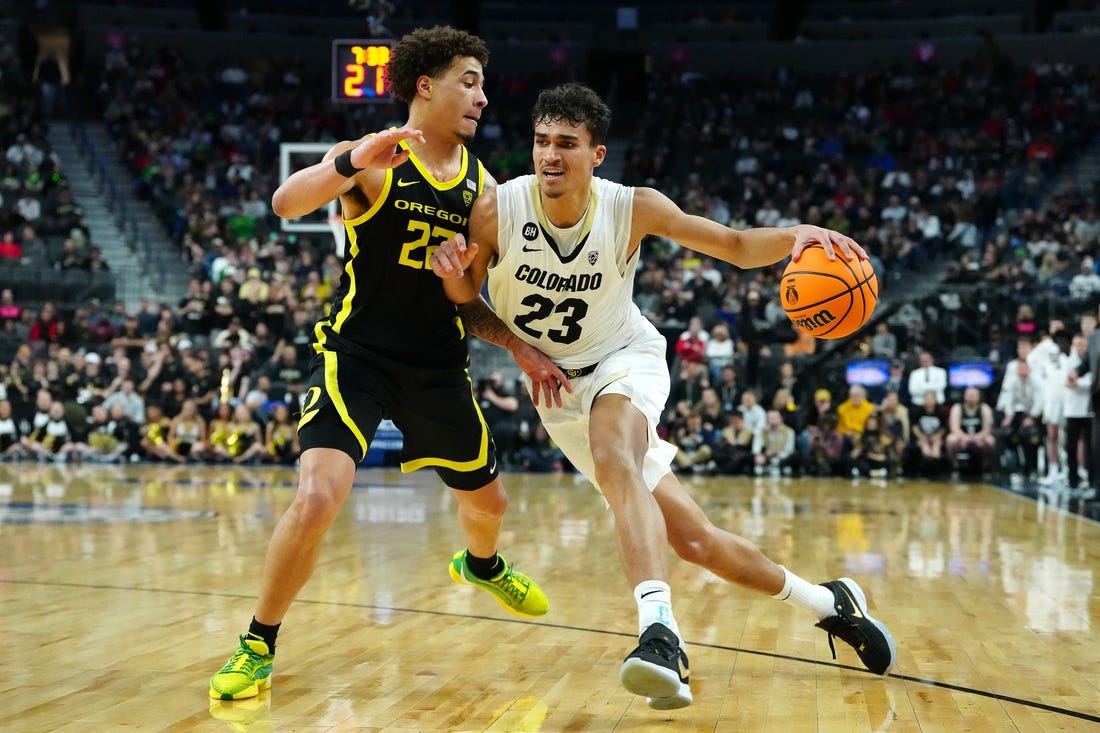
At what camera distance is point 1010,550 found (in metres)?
8.36

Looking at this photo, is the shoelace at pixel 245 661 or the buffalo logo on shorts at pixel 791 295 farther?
the buffalo logo on shorts at pixel 791 295

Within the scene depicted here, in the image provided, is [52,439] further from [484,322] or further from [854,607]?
[854,607]

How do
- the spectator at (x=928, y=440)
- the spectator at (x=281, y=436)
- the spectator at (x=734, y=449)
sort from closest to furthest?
the spectator at (x=928, y=440)
the spectator at (x=734, y=449)
the spectator at (x=281, y=436)

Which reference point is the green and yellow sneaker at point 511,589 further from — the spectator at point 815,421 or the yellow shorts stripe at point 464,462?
the spectator at point 815,421

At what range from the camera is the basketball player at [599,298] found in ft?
14.3

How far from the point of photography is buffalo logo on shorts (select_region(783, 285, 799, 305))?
4422 mm

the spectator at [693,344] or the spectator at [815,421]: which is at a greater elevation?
the spectator at [693,344]

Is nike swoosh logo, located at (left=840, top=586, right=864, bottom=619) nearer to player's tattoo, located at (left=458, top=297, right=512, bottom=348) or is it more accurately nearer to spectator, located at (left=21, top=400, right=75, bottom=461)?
player's tattoo, located at (left=458, top=297, right=512, bottom=348)

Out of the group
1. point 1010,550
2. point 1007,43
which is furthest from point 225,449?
point 1007,43

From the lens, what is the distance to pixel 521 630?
5410mm

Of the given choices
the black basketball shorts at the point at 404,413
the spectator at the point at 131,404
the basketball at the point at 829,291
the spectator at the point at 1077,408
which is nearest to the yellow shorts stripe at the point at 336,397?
the black basketball shorts at the point at 404,413

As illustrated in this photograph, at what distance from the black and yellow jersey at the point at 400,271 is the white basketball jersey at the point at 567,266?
0.21 metres

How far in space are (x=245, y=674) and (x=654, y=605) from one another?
4.68 feet

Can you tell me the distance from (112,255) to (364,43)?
1139cm
